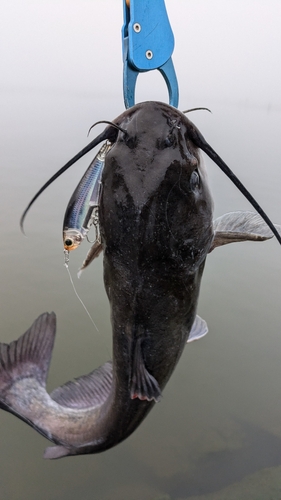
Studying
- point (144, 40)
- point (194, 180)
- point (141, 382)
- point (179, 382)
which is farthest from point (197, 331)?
point (179, 382)

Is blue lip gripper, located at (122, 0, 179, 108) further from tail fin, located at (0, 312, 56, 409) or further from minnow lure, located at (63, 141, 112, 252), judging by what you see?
tail fin, located at (0, 312, 56, 409)

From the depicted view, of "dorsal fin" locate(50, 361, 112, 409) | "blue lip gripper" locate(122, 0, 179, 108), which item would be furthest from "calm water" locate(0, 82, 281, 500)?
"blue lip gripper" locate(122, 0, 179, 108)

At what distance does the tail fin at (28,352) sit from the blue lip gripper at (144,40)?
34.1 inches

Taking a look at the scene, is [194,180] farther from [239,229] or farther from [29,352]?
[29,352]

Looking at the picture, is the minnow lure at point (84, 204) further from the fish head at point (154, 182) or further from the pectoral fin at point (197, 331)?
the pectoral fin at point (197, 331)

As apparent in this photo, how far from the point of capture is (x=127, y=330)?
115 centimetres

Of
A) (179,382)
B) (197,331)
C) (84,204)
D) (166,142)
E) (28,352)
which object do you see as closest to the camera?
(166,142)

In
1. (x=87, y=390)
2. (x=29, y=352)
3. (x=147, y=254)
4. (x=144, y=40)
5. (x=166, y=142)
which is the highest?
(x=144, y=40)

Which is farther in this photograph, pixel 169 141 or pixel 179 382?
pixel 179 382

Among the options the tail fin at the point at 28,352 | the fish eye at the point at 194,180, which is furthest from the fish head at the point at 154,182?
the tail fin at the point at 28,352

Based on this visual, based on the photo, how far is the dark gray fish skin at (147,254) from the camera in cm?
98

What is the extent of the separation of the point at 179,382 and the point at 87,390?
164cm

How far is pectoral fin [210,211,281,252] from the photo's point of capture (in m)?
1.21

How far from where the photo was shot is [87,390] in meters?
1.54
